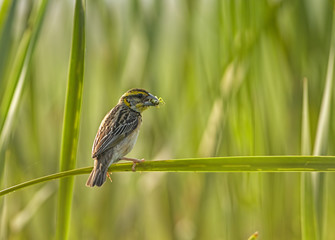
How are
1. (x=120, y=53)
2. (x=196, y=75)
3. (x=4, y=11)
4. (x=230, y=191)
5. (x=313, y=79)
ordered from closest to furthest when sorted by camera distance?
1. (x=4, y=11)
2. (x=313, y=79)
3. (x=230, y=191)
4. (x=120, y=53)
5. (x=196, y=75)

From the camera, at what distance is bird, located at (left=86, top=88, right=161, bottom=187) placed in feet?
5.40

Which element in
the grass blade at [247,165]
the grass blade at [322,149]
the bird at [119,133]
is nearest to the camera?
the grass blade at [247,165]

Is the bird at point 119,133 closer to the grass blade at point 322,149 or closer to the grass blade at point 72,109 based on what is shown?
the grass blade at point 72,109

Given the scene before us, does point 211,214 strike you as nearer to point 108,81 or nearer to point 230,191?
point 230,191

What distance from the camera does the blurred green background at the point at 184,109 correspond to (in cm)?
206

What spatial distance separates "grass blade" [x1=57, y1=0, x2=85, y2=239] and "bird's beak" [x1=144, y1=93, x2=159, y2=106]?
2.26ft

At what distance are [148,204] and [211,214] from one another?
40 cm

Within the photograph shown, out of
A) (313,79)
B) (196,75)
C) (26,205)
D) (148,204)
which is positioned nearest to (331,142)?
(313,79)

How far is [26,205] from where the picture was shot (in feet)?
9.16

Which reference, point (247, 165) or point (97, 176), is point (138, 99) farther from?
point (247, 165)

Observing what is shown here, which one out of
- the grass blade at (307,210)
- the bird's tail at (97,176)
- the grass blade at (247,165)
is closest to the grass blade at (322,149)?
the grass blade at (307,210)

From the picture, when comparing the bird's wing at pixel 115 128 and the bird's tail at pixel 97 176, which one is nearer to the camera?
the bird's tail at pixel 97 176

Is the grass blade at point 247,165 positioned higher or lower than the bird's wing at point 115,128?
lower

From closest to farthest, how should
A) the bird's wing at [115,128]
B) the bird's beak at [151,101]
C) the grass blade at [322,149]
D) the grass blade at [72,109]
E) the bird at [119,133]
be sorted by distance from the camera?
1. the grass blade at [72,109]
2. the grass blade at [322,149]
3. the bird at [119,133]
4. the bird's wing at [115,128]
5. the bird's beak at [151,101]
